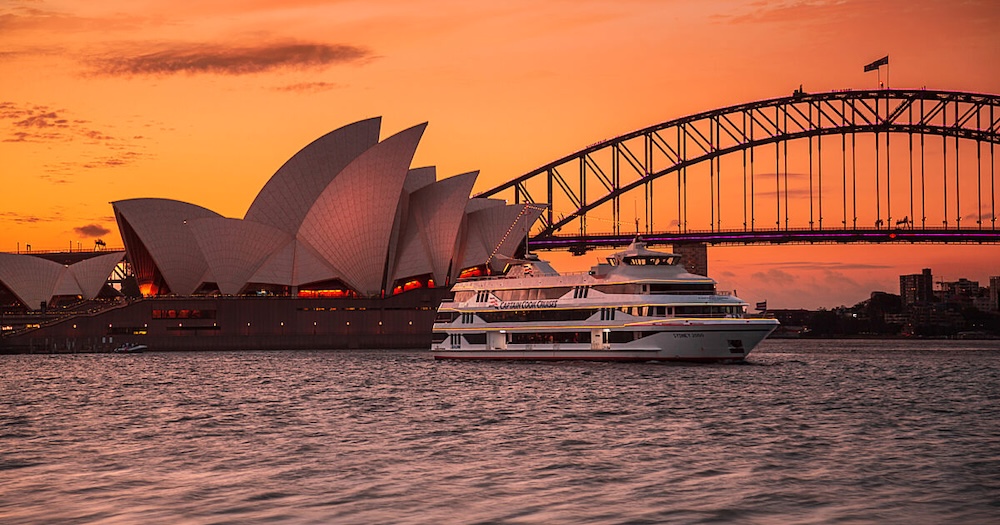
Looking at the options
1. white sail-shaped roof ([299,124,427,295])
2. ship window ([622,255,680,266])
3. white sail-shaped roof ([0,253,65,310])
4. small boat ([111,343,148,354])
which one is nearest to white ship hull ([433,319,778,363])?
ship window ([622,255,680,266])

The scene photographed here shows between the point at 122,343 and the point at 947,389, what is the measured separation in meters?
87.6

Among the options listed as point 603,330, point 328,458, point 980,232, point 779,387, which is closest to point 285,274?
point 603,330

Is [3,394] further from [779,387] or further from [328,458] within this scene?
[779,387]

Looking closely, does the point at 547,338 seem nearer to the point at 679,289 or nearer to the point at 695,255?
the point at 679,289

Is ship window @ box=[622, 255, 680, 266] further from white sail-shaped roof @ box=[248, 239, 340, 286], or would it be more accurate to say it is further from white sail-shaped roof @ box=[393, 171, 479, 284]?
white sail-shaped roof @ box=[248, 239, 340, 286]

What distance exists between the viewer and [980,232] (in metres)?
113

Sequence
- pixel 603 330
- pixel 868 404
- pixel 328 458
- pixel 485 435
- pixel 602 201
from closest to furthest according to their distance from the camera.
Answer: pixel 328 458 → pixel 485 435 → pixel 868 404 → pixel 603 330 → pixel 602 201

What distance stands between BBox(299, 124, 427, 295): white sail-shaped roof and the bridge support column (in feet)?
102

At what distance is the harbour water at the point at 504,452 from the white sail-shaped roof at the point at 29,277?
97.6 metres

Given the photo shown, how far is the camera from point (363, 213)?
11469 centimetres

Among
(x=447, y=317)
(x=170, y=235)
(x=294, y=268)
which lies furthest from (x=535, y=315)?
(x=170, y=235)

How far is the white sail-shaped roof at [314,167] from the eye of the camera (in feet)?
372

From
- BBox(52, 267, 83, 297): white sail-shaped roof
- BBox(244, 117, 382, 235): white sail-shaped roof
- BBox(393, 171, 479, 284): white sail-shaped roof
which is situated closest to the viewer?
BBox(244, 117, 382, 235): white sail-shaped roof

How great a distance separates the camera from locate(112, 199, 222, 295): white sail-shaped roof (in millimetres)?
124688
